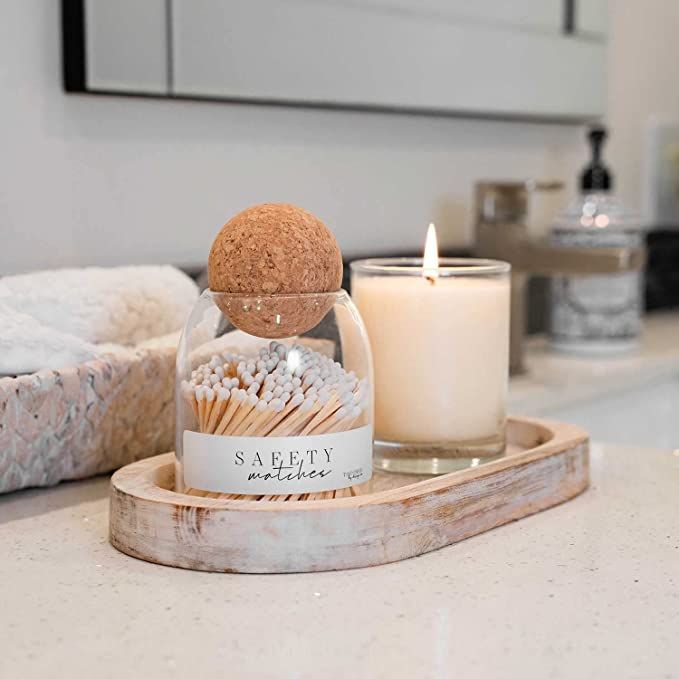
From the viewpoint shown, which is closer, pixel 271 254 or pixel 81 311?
pixel 271 254

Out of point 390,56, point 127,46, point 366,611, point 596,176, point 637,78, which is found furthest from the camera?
point 637,78

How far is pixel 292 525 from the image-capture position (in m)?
0.49

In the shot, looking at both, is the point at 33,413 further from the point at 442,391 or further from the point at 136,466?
the point at 442,391

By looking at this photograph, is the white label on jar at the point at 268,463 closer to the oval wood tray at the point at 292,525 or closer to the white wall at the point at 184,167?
the oval wood tray at the point at 292,525

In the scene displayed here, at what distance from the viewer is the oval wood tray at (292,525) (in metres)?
0.49

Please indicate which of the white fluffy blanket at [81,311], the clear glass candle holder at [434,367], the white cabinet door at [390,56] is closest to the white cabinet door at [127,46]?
the white cabinet door at [390,56]

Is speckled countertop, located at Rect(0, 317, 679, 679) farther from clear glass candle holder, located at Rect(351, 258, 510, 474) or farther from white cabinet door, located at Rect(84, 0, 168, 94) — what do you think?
white cabinet door, located at Rect(84, 0, 168, 94)

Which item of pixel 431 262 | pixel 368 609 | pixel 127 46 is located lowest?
pixel 368 609

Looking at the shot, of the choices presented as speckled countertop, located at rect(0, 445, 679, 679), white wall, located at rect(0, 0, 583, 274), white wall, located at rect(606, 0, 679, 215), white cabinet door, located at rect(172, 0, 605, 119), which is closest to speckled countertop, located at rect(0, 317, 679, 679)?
speckled countertop, located at rect(0, 445, 679, 679)

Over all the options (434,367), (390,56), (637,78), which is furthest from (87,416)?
(637,78)

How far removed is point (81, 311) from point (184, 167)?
0.29m

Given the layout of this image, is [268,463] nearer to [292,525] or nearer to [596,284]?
[292,525]

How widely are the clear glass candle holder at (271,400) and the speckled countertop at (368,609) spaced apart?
5 centimetres

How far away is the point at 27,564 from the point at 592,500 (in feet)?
0.99
